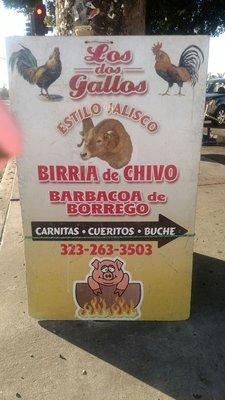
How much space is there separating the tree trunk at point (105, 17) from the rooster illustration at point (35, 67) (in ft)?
4.32

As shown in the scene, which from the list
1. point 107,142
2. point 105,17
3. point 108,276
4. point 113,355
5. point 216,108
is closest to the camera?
point 107,142

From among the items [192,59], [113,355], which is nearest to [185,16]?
[192,59]

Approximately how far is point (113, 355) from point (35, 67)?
7.23ft

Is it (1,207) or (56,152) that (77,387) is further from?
(1,207)

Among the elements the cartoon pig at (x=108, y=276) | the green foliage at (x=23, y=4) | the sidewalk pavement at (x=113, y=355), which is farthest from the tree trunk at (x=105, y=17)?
the green foliage at (x=23, y=4)

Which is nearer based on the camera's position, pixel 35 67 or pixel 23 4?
pixel 35 67

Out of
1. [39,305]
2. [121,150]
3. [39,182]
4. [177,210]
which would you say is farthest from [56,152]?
[39,305]

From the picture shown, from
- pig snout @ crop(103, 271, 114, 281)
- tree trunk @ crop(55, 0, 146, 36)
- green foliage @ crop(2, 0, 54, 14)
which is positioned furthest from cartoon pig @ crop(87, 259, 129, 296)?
green foliage @ crop(2, 0, 54, 14)

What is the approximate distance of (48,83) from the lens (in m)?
2.75

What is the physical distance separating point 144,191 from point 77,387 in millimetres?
1482

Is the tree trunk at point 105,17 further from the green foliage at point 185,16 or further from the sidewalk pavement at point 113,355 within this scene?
the green foliage at point 185,16

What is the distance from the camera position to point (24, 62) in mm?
2709

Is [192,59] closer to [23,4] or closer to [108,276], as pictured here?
[108,276]

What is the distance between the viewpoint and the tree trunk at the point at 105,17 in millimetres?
3824
